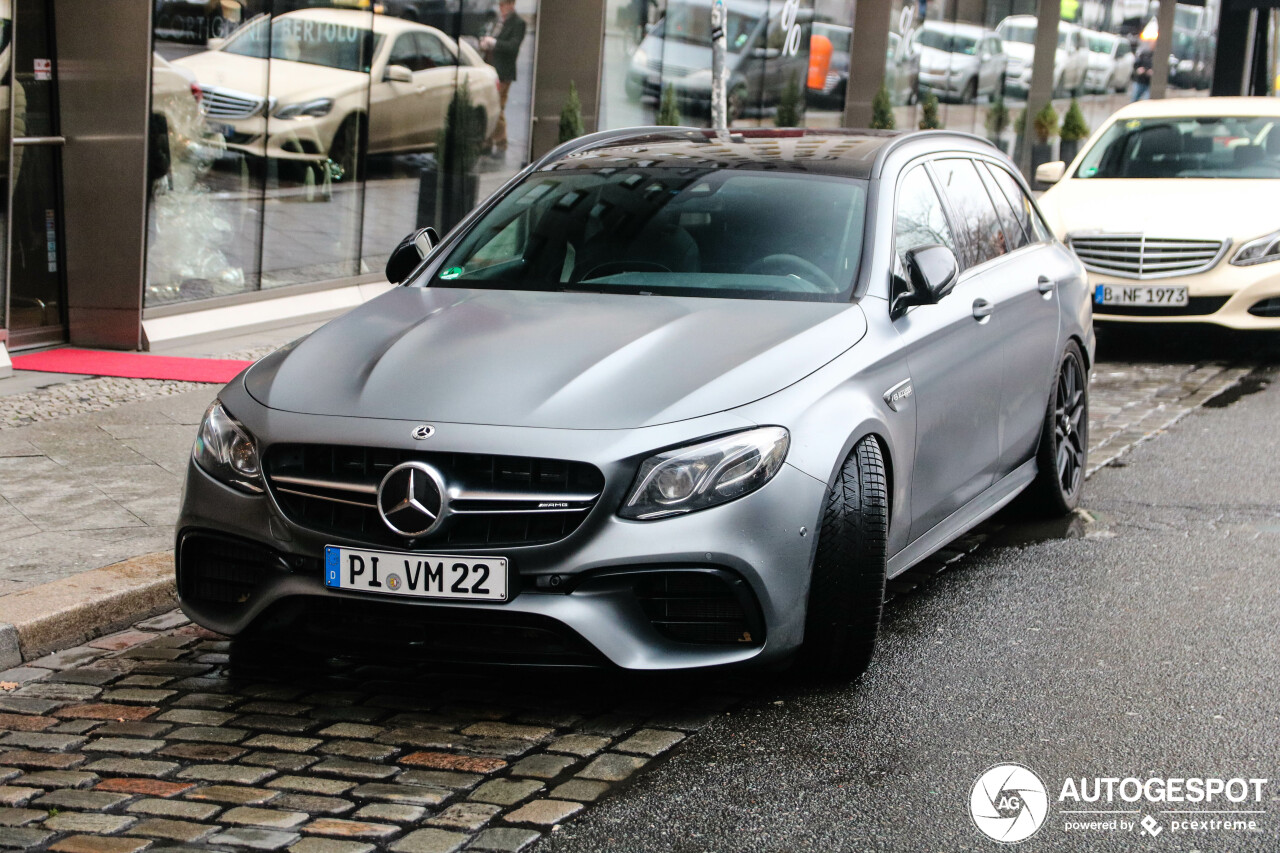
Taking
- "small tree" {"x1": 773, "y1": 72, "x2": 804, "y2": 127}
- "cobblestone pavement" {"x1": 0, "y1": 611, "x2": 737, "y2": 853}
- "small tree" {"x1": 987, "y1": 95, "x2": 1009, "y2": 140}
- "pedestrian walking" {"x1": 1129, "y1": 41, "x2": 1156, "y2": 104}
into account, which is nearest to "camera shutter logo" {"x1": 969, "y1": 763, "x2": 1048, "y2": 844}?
"cobblestone pavement" {"x1": 0, "y1": 611, "x2": 737, "y2": 853}

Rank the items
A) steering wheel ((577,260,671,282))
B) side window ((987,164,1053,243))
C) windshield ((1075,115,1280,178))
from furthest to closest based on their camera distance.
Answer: windshield ((1075,115,1280,178)) → side window ((987,164,1053,243)) → steering wheel ((577,260,671,282))

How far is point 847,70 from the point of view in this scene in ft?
82.5

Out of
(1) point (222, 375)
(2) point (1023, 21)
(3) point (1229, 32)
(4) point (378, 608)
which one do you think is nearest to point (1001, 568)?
(4) point (378, 608)

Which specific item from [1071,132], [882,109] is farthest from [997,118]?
[882,109]

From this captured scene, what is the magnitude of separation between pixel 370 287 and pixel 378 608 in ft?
33.3

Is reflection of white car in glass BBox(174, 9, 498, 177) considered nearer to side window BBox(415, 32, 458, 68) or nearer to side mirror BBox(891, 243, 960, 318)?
side window BBox(415, 32, 458, 68)

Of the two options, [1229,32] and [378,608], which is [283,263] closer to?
[378,608]

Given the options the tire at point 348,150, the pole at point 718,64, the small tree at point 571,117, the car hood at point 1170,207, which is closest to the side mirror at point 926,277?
the car hood at point 1170,207

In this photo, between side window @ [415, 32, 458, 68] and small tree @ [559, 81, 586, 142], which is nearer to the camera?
side window @ [415, 32, 458, 68]

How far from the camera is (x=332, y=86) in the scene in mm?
13555

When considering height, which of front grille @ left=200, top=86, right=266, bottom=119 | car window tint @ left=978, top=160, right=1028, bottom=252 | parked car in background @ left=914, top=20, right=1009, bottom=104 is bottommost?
car window tint @ left=978, top=160, right=1028, bottom=252

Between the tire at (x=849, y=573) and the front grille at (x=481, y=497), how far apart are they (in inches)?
28.7

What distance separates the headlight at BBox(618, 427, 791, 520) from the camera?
4379 millimetres

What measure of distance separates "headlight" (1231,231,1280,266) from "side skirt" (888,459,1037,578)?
5.63m
